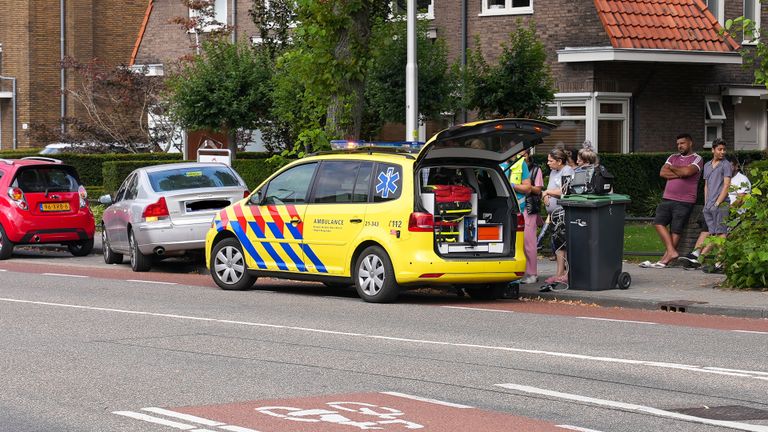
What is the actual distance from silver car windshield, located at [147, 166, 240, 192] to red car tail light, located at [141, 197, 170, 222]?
456 mm

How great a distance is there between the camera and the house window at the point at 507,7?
30.6m

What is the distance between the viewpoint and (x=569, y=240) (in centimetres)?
1711

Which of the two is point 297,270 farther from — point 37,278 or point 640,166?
point 640,166

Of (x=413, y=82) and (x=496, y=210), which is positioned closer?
(x=496, y=210)

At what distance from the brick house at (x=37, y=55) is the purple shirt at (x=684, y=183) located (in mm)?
37740

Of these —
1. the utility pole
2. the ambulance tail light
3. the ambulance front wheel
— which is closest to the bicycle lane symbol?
the ambulance tail light

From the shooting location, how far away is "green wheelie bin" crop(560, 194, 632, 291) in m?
16.8

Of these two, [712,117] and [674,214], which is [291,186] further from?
[712,117]

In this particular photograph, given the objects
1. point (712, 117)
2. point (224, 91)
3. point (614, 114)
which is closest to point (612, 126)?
point (614, 114)

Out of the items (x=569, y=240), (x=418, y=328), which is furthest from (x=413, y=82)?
(x=418, y=328)

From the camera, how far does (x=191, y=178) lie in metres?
21.4

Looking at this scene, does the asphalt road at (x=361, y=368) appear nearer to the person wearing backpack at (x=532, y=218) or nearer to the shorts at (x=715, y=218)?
the person wearing backpack at (x=532, y=218)

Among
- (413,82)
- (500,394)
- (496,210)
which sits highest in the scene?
(413,82)

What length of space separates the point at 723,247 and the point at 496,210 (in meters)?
3.03
